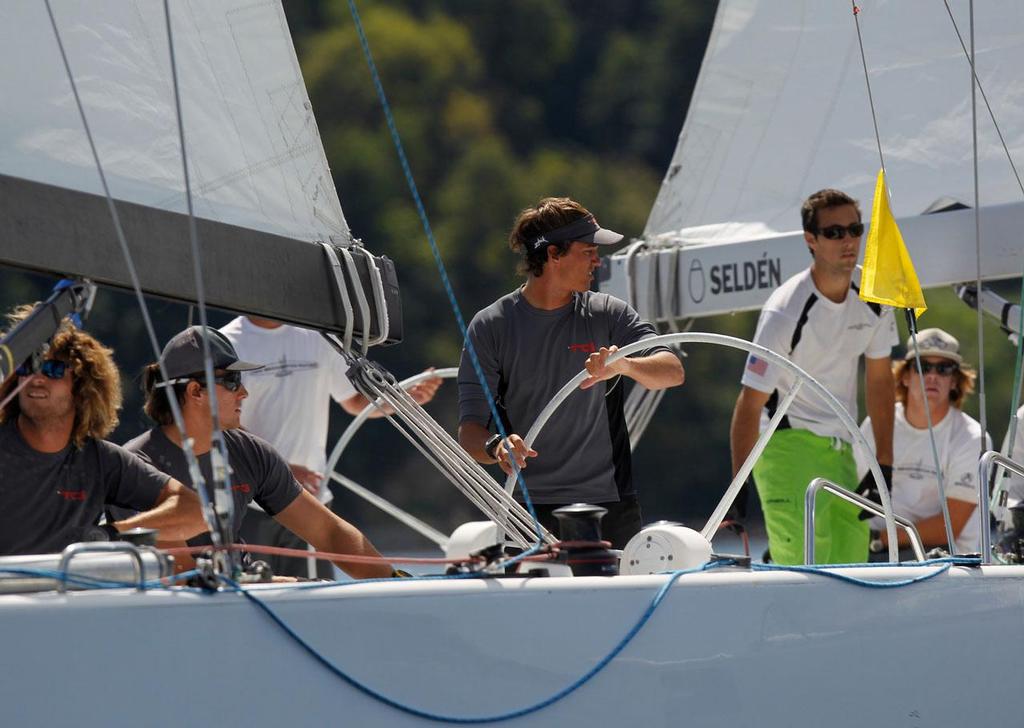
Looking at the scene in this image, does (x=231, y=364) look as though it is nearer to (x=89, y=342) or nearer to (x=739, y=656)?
(x=89, y=342)

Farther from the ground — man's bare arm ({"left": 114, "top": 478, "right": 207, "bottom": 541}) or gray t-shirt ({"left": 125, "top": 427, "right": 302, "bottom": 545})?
gray t-shirt ({"left": 125, "top": 427, "right": 302, "bottom": 545})

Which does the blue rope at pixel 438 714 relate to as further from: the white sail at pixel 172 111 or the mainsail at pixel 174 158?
the white sail at pixel 172 111

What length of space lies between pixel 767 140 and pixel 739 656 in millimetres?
3003

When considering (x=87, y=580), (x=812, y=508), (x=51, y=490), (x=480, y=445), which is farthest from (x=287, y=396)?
(x=87, y=580)

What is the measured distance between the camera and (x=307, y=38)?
76.5 feet

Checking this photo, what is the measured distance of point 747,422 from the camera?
4.41 metres

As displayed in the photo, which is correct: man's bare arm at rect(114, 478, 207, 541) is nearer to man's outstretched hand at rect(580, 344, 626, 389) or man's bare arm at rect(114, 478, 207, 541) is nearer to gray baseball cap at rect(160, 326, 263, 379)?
gray baseball cap at rect(160, 326, 263, 379)

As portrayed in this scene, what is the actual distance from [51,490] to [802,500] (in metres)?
1.93

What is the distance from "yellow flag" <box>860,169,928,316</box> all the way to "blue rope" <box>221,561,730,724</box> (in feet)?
3.83

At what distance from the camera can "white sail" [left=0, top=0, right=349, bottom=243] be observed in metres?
2.97

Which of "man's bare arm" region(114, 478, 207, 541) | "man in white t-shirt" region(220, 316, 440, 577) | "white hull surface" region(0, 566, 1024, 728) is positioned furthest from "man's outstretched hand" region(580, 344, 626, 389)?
"man in white t-shirt" region(220, 316, 440, 577)

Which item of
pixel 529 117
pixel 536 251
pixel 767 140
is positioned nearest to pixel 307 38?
pixel 529 117

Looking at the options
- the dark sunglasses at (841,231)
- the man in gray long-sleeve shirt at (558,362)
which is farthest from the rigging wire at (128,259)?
the dark sunglasses at (841,231)

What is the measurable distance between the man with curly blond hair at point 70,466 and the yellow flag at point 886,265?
1.43 meters
